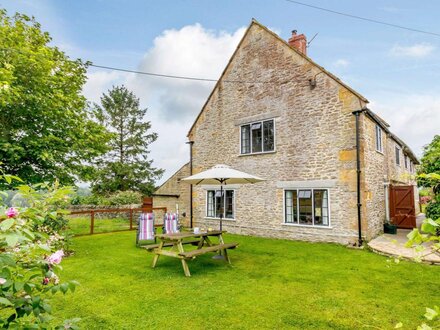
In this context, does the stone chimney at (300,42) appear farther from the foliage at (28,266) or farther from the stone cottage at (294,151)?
the foliage at (28,266)

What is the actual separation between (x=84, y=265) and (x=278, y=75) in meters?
10.7

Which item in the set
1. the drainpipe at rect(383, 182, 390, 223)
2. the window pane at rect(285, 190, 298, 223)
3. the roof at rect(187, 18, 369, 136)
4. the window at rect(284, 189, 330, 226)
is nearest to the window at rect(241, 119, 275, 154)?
the window pane at rect(285, 190, 298, 223)

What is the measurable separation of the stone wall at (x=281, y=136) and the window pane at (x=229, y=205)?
33 centimetres

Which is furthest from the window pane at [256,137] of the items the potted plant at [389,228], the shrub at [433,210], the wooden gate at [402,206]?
the shrub at [433,210]

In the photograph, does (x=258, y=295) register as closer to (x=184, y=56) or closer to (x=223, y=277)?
(x=223, y=277)

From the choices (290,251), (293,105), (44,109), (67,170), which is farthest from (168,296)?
(293,105)

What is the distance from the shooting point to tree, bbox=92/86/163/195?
31625mm

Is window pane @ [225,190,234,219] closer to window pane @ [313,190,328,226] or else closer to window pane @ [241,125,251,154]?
window pane @ [241,125,251,154]

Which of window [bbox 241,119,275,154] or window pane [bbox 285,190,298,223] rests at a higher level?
window [bbox 241,119,275,154]

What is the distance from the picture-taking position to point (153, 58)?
16.0 m

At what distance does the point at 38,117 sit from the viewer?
9.33 meters

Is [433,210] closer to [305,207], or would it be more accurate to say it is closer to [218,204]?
[305,207]

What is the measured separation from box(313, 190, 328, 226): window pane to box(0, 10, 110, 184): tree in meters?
9.20

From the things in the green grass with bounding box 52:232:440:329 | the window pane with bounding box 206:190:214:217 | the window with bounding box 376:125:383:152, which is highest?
the window with bounding box 376:125:383:152
